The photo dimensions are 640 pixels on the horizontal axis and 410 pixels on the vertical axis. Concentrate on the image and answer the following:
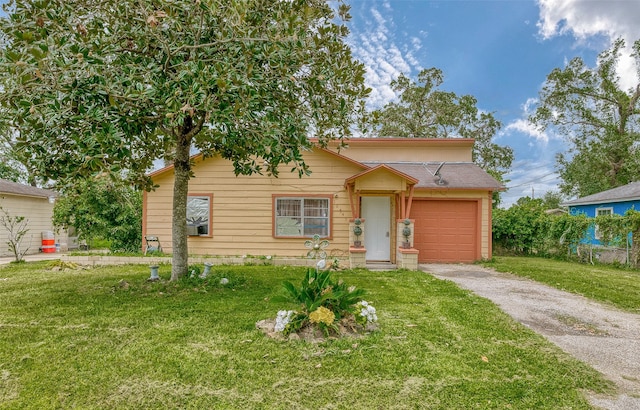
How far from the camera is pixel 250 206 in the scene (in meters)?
10.0

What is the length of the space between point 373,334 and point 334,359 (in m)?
0.79

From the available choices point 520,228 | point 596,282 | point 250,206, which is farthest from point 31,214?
point 520,228

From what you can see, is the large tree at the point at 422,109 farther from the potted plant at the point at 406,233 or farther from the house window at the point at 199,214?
the house window at the point at 199,214

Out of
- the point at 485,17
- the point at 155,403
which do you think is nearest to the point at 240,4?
the point at 155,403

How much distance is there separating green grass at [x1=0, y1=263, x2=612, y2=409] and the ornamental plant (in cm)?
21

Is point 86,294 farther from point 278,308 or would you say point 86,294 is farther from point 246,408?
point 246,408

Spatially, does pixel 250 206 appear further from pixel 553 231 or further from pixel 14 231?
pixel 553 231

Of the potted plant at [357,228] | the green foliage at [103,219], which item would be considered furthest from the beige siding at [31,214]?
the potted plant at [357,228]

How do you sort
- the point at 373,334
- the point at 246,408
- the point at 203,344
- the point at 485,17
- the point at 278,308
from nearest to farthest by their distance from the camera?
the point at 246,408 < the point at 203,344 < the point at 373,334 < the point at 278,308 < the point at 485,17

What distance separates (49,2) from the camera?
13.5 feet

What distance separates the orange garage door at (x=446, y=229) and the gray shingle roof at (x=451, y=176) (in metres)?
0.58

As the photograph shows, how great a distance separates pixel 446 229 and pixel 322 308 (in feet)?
25.9

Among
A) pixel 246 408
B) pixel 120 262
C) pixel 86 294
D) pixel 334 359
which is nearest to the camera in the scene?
pixel 246 408

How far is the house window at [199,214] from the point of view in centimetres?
1001
